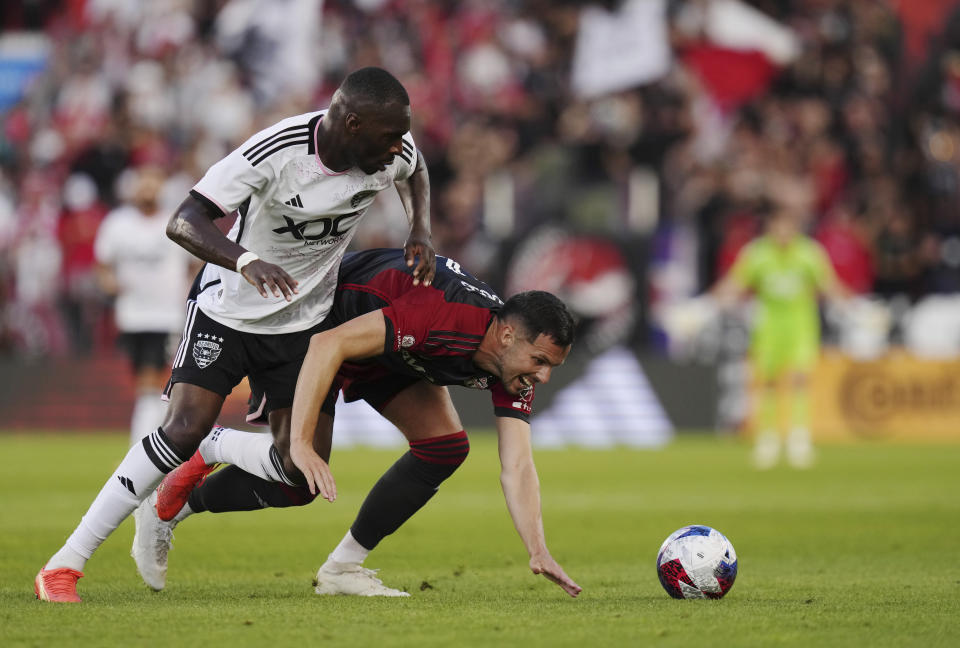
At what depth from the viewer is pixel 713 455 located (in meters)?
16.2

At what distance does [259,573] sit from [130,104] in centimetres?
1508

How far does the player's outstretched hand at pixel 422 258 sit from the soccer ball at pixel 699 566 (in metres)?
1.55

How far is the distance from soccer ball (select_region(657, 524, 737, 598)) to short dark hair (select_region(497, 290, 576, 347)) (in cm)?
106

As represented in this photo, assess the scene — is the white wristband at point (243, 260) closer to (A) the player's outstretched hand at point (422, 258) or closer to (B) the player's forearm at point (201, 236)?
(B) the player's forearm at point (201, 236)

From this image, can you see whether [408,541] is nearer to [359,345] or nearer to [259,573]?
[259,573]

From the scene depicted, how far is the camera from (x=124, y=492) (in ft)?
20.0

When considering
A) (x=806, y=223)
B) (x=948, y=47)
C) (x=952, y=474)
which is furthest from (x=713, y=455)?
(x=948, y=47)

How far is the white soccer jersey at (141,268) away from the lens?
1381 centimetres

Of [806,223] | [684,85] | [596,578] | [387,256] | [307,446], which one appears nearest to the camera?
[307,446]

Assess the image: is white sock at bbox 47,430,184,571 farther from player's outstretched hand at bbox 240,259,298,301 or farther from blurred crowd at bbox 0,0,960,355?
blurred crowd at bbox 0,0,960,355

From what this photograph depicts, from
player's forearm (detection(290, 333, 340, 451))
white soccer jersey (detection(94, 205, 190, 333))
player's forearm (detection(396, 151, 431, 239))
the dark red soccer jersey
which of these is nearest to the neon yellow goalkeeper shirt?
white soccer jersey (detection(94, 205, 190, 333))

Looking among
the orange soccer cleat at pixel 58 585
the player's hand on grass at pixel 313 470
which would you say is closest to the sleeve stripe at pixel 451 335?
the player's hand on grass at pixel 313 470

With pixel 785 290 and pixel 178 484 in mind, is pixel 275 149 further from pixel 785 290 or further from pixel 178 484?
pixel 785 290

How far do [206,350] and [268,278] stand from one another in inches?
33.4
